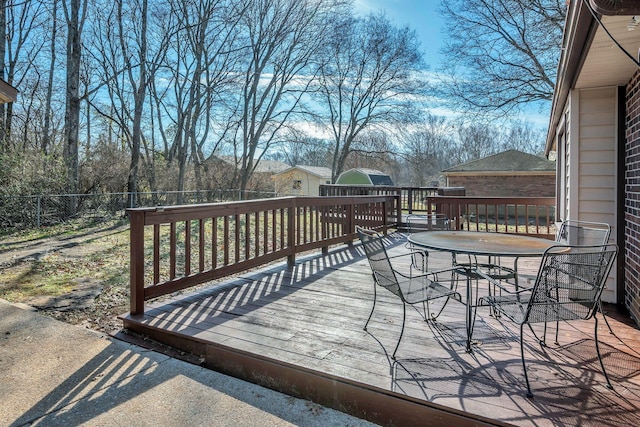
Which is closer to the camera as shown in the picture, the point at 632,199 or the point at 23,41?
the point at 632,199

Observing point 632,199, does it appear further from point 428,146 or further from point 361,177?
point 428,146

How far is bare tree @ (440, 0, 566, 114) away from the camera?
12.1 metres

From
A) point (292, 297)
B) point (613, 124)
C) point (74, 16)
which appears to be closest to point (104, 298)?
point (292, 297)

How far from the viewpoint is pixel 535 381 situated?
2098mm

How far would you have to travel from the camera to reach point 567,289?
2.24 metres

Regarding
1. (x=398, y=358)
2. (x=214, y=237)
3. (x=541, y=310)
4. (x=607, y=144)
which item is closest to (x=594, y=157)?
(x=607, y=144)

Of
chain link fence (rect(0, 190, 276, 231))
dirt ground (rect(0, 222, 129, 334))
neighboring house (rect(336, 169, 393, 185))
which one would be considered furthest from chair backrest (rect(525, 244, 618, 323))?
neighboring house (rect(336, 169, 393, 185))

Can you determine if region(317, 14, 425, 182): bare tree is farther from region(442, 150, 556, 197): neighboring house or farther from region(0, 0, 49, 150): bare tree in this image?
region(0, 0, 49, 150): bare tree

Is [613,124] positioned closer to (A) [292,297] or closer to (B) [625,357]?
(B) [625,357]

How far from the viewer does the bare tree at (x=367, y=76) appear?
18531 mm

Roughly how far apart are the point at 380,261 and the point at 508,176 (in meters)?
15.3

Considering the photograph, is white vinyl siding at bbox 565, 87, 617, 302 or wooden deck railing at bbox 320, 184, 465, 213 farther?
wooden deck railing at bbox 320, 184, 465, 213

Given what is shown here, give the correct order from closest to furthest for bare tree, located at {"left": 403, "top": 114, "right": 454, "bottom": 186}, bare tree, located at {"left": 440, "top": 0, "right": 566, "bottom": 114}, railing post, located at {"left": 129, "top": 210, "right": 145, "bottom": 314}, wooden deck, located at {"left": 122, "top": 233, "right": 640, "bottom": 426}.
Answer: wooden deck, located at {"left": 122, "top": 233, "right": 640, "bottom": 426} < railing post, located at {"left": 129, "top": 210, "right": 145, "bottom": 314} < bare tree, located at {"left": 440, "top": 0, "right": 566, "bottom": 114} < bare tree, located at {"left": 403, "top": 114, "right": 454, "bottom": 186}

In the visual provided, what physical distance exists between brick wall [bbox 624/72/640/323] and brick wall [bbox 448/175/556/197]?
12.0 meters
